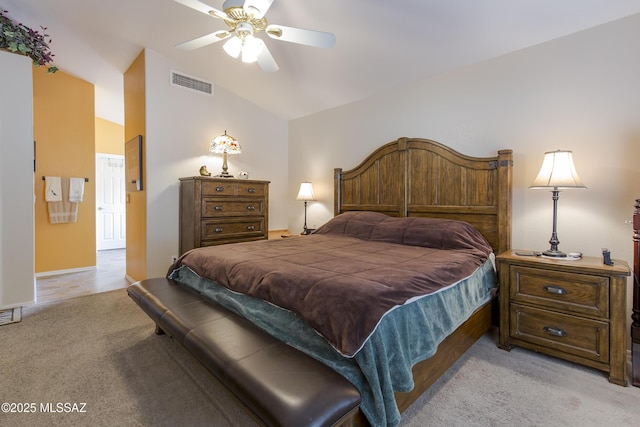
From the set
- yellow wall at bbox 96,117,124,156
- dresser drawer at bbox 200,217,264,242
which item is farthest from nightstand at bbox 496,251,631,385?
yellow wall at bbox 96,117,124,156

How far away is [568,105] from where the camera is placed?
2.41 metres

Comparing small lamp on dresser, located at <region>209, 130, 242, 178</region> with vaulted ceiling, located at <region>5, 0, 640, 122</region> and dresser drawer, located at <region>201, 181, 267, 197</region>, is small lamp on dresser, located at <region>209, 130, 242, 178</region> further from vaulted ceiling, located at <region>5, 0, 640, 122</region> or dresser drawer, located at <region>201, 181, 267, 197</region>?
vaulted ceiling, located at <region>5, 0, 640, 122</region>

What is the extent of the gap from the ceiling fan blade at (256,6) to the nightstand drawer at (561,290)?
100 inches

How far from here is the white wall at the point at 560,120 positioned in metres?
2.19

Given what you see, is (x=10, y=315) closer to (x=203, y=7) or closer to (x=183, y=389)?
(x=183, y=389)

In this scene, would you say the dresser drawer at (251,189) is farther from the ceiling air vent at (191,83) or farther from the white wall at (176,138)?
the ceiling air vent at (191,83)

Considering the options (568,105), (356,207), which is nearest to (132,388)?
(356,207)

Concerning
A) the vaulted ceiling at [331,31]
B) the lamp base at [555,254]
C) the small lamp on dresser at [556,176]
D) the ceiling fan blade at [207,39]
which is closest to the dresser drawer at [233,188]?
the vaulted ceiling at [331,31]

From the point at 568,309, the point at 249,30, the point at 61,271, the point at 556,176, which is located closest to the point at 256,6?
the point at 249,30

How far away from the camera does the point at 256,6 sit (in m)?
2.03

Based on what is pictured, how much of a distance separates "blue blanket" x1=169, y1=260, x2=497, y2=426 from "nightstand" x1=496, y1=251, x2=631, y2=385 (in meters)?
0.47

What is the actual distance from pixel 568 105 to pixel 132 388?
3672 millimetres

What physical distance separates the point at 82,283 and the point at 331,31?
14.4 ft

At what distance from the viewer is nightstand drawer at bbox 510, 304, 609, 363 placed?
1.90 metres
